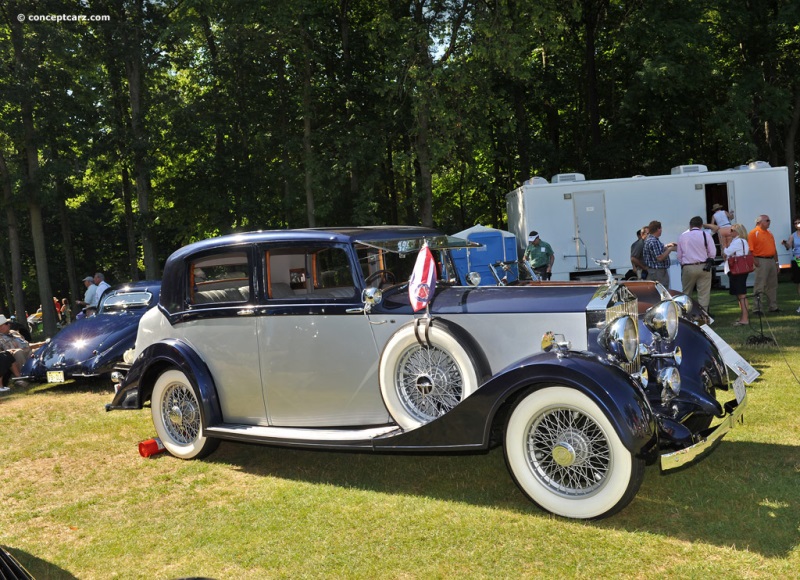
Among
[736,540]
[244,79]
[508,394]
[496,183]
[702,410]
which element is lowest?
[736,540]

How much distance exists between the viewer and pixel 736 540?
404cm

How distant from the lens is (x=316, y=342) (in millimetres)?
5598

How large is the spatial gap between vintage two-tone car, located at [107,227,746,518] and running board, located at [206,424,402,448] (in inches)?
0.6

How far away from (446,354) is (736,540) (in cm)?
211

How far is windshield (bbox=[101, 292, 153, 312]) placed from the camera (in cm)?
1172

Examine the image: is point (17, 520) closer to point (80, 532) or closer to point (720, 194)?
point (80, 532)

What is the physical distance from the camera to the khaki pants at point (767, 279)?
12.7 meters

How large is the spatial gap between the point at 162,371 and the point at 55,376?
484cm

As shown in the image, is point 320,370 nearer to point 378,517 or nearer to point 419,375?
point 419,375

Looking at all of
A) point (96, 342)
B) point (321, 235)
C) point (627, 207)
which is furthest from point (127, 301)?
point (627, 207)

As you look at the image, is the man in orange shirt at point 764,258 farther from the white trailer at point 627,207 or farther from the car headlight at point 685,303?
the car headlight at point 685,303

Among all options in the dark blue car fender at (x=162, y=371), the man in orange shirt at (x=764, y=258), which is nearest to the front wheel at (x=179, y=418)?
the dark blue car fender at (x=162, y=371)

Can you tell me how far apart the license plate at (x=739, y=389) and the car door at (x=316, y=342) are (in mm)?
2555

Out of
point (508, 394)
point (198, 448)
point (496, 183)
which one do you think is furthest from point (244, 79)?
point (508, 394)
